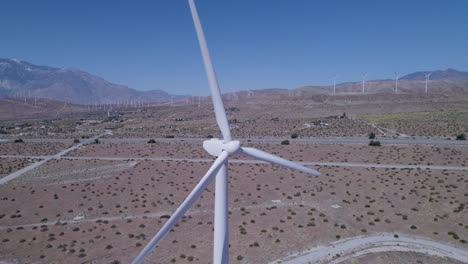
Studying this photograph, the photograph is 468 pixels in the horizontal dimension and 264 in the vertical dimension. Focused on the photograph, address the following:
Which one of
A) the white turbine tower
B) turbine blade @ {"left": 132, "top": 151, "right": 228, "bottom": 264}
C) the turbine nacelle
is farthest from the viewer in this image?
the turbine nacelle

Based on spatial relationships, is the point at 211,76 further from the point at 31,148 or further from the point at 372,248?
the point at 31,148

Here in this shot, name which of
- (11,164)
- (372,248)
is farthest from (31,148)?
(372,248)

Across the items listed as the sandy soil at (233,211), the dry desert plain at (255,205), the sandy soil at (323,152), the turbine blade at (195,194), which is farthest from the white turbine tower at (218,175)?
the sandy soil at (323,152)

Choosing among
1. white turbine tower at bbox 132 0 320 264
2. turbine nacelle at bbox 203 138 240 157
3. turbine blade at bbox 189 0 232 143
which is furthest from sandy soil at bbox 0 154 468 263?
turbine blade at bbox 189 0 232 143

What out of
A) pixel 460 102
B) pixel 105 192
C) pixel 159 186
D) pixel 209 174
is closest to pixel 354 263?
pixel 209 174

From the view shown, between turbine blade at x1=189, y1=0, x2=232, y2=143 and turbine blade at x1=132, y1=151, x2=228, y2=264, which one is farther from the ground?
turbine blade at x1=189, y1=0, x2=232, y2=143

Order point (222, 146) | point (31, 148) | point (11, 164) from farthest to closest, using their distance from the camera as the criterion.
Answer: point (31, 148), point (11, 164), point (222, 146)

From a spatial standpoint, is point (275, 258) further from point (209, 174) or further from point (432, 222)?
point (432, 222)

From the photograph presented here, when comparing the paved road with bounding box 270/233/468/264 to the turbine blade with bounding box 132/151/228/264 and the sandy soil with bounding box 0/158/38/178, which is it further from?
the sandy soil with bounding box 0/158/38/178
